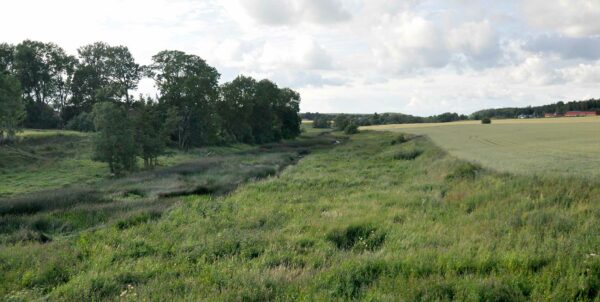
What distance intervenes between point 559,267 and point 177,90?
49896mm

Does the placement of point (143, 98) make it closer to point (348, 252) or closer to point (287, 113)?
point (348, 252)

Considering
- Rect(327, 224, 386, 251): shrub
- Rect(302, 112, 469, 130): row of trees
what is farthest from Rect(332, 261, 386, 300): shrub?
Rect(302, 112, 469, 130): row of trees

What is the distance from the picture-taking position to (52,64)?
66812 mm

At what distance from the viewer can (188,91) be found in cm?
5284

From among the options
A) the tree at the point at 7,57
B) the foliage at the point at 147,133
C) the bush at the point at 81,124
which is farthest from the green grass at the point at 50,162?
the tree at the point at 7,57

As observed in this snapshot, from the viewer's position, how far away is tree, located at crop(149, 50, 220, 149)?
52688 millimetres

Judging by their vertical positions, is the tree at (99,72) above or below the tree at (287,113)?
above

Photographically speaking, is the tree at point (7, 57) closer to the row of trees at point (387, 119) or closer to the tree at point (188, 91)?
the tree at point (188, 91)

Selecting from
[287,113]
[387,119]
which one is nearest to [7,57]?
[287,113]

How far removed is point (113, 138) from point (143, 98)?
24.9ft

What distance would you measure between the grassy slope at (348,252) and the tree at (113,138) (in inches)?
634

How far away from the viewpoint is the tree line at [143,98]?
3894cm

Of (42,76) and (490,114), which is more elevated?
(42,76)

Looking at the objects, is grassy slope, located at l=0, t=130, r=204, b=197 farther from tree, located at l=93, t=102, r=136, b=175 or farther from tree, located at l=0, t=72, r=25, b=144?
tree, located at l=0, t=72, r=25, b=144
